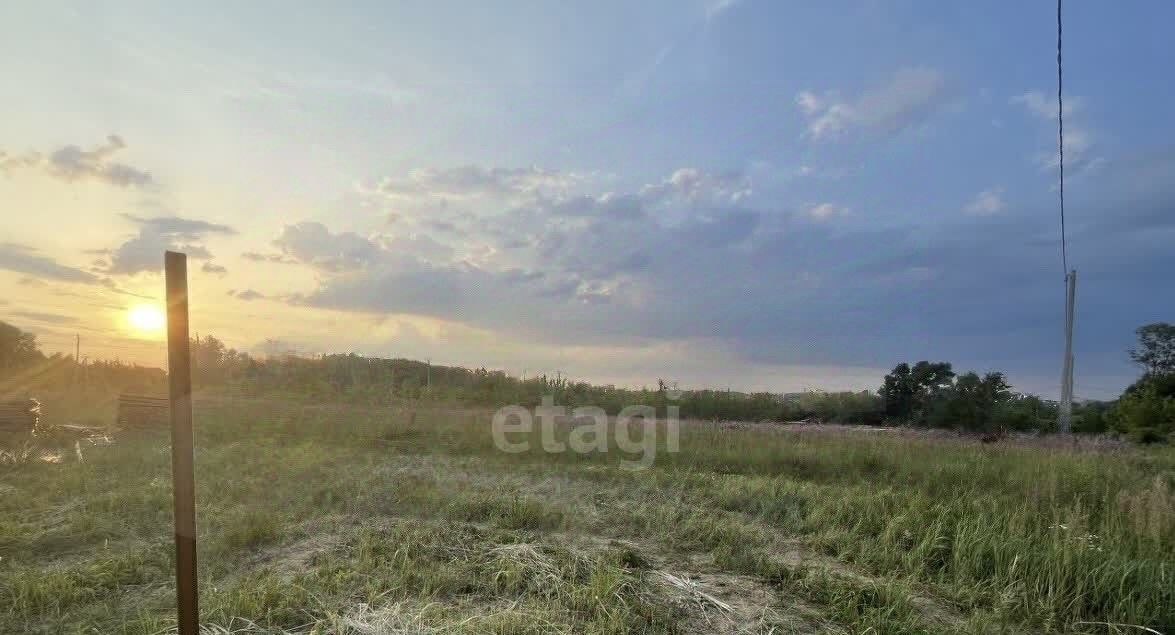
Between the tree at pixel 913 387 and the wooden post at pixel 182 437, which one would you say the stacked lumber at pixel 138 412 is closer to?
the wooden post at pixel 182 437

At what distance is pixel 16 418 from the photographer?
10.5 meters

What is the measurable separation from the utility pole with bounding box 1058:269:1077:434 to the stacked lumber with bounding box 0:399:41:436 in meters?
20.6

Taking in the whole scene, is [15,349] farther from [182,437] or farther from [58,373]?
[182,437]

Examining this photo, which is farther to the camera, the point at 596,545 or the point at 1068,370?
the point at 1068,370

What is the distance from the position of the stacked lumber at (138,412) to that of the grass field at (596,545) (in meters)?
4.12

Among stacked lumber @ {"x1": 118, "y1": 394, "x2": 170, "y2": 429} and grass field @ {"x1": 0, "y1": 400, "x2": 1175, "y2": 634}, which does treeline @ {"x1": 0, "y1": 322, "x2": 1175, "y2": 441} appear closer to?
stacked lumber @ {"x1": 118, "y1": 394, "x2": 170, "y2": 429}

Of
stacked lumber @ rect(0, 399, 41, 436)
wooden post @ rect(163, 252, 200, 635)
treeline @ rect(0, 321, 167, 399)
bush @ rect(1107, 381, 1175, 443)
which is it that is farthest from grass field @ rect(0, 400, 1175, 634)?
treeline @ rect(0, 321, 167, 399)

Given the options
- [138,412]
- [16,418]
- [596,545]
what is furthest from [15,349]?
[596,545]

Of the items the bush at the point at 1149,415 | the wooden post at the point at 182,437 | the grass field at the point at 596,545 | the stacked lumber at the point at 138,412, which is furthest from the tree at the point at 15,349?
the bush at the point at 1149,415

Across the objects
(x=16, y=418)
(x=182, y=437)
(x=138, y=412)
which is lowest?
(x=138, y=412)

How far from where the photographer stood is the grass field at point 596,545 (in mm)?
3725

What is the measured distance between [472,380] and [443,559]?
1689 centimetres

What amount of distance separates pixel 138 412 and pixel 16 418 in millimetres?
2356

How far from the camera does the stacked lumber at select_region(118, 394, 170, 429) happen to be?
12.7 meters
